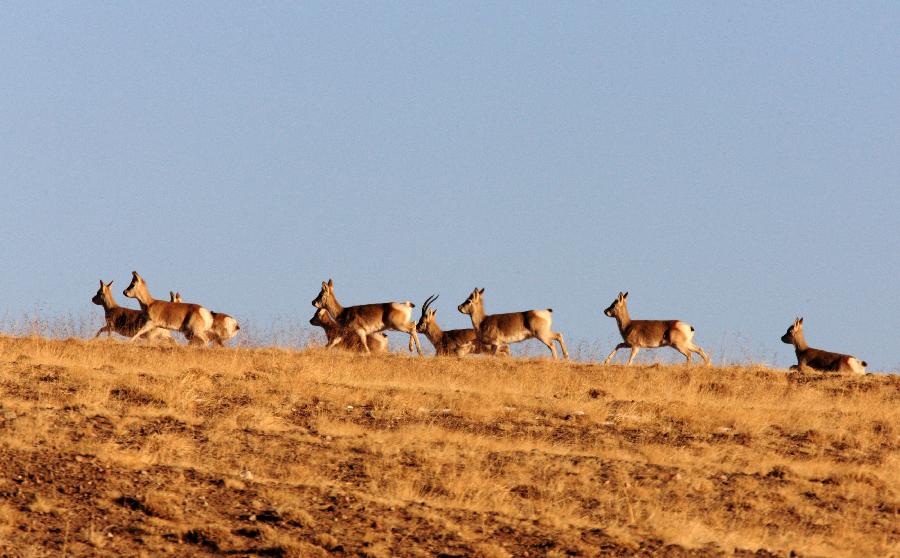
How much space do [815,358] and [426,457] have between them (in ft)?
62.2

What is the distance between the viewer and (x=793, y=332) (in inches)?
1345

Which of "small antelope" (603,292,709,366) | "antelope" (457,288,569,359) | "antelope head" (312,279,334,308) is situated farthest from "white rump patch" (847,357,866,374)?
"antelope head" (312,279,334,308)

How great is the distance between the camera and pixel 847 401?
22.9m

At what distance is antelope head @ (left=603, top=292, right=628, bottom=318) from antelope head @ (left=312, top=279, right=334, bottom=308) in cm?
646

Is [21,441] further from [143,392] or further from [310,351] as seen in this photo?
[310,351]

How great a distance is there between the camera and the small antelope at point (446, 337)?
34.0 metres

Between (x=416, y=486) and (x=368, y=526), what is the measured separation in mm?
2376

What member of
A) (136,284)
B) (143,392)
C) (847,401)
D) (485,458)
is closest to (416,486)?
(485,458)

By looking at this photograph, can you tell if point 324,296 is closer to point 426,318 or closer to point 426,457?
point 426,318

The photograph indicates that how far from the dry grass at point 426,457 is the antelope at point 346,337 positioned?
6.88 m

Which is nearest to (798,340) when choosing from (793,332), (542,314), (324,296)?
(793,332)

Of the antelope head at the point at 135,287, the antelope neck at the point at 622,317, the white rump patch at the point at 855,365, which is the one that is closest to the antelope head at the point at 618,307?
the antelope neck at the point at 622,317

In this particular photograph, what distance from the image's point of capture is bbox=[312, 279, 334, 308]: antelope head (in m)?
34.4

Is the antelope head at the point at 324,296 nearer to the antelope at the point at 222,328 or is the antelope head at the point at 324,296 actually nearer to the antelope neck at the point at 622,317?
the antelope at the point at 222,328
